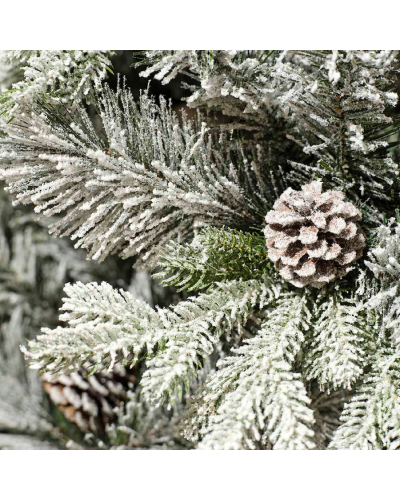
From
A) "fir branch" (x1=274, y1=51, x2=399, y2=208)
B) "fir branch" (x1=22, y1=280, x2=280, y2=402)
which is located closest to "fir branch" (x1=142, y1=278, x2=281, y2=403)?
"fir branch" (x1=22, y1=280, x2=280, y2=402)

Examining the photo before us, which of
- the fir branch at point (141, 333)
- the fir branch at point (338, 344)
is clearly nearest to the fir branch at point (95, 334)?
the fir branch at point (141, 333)

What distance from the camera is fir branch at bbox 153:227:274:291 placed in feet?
0.98

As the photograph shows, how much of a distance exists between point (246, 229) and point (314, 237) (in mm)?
84

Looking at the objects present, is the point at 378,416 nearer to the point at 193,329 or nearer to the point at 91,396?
the point at 193,329

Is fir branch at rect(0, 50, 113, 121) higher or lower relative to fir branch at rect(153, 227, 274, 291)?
higher

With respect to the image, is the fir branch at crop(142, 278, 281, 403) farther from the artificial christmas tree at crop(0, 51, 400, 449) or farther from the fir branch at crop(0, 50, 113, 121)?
the fir branch at crop(0, 50, 113, 121)

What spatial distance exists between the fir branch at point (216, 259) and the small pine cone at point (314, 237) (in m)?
0.02

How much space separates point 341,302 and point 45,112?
25 centimetres

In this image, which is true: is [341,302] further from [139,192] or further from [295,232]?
[139,192]

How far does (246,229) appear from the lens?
361 mm

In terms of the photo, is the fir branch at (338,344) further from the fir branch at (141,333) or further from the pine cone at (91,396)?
the pine cone at (91,396)

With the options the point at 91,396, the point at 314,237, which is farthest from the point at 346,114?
the point at 91,396
